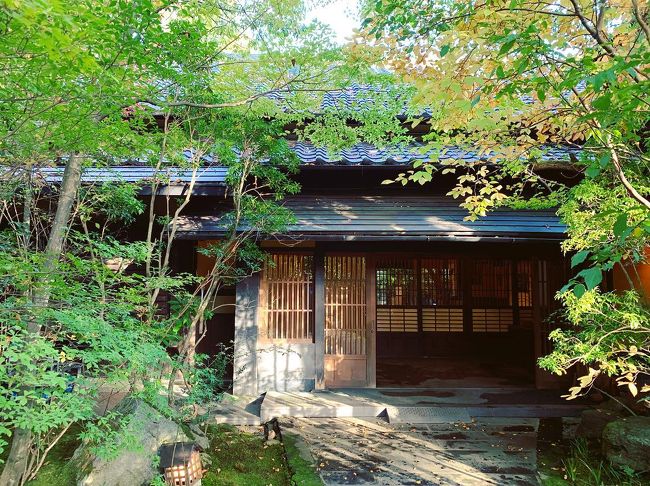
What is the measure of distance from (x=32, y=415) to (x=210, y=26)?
4.06 meters

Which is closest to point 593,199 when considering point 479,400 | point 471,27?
point 471,27

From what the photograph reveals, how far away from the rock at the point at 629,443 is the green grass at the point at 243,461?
3655 mm

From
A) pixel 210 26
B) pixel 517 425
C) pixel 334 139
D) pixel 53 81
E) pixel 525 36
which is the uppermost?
pixel 210 26

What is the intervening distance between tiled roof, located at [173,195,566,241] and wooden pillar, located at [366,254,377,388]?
3.66 ft

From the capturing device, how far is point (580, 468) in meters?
4.77

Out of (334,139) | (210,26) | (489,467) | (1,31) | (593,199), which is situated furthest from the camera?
(334,139)

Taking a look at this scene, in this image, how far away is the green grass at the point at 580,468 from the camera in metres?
4.41

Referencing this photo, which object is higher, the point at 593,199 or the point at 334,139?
the point at 334,139

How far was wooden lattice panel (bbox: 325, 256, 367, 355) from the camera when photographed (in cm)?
810

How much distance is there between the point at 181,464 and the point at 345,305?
4.55 m

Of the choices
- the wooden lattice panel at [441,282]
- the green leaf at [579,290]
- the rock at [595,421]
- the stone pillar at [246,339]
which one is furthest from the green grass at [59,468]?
the wooden lattice panel at [441,282]

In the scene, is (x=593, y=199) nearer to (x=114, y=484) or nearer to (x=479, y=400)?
(x=479, y=400)

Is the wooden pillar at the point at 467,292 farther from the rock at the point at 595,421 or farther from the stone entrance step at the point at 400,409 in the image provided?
the rock at the point at 595,421

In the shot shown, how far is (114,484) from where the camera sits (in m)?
4.00
